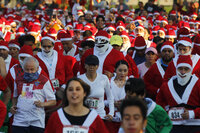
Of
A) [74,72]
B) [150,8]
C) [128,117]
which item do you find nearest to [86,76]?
[74,72]

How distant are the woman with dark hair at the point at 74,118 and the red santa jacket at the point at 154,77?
3.98 metres

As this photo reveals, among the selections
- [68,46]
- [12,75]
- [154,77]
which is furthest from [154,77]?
[68,46]

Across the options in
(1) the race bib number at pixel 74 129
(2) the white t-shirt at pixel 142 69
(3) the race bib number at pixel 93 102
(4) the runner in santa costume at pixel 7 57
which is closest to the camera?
(1) the race bib number at pixel 74 129

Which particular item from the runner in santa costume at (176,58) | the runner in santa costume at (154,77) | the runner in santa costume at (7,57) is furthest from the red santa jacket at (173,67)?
the runner in santa costume at (7,57)

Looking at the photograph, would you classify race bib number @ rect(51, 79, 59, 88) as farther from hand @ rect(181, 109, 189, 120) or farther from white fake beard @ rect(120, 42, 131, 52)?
white fake beard @ rect(120, 42, 131, 52)

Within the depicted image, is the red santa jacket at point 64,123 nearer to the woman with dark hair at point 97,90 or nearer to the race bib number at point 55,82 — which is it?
the woman with dark hair at point 97,90

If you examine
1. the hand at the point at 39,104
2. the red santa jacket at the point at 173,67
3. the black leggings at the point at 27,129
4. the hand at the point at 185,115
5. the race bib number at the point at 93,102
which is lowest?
the black leggings at the point at 27,129

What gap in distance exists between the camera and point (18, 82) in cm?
862

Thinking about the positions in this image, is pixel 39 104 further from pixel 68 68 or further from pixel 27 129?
pixel 68 68

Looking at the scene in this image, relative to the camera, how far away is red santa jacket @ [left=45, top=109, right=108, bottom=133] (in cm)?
662

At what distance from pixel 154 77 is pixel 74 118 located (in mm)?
4334

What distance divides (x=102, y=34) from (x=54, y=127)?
5235 millimetres

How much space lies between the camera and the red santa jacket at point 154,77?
10641 millimetres

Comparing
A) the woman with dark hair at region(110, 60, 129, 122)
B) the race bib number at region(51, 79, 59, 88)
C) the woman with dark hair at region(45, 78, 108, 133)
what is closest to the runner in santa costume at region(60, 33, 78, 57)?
the race bib number at region(51, 79, 59, 88)
